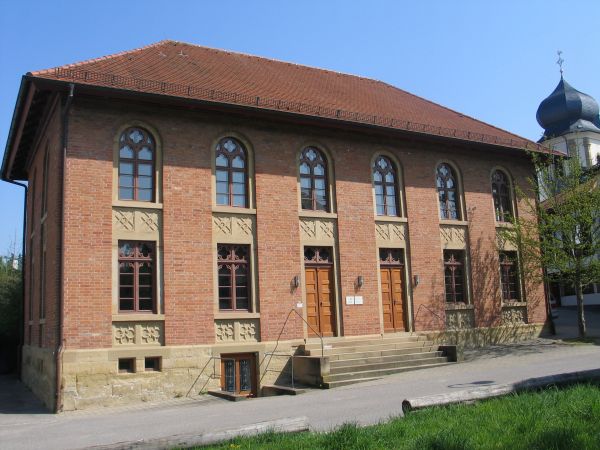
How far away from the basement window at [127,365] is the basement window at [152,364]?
0.33m

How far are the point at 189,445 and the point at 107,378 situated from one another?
25.3 feet

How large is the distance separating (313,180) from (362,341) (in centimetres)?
495

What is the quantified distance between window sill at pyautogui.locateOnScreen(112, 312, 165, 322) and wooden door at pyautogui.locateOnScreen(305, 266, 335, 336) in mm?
4417

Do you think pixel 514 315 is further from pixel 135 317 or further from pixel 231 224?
pixel 135 317

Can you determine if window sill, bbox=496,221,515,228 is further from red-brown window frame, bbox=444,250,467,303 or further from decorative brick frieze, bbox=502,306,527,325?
decorative brick frieze, bbox=502,306,527,325

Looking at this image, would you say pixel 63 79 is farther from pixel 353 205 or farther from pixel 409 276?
pixel 409 276

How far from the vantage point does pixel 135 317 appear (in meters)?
14.9

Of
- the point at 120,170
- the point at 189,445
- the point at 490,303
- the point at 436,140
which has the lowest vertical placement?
the point at 189,445

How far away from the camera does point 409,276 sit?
19.4 meters

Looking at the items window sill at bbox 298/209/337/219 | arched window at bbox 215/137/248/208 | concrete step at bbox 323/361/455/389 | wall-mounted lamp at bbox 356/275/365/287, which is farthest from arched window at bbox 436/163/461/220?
arched window at bbox 215/137/248/208

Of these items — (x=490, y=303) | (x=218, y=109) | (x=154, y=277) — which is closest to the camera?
(x=154, y=277)

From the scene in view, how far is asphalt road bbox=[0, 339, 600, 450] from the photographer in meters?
9.84

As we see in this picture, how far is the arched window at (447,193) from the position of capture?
20.8 m

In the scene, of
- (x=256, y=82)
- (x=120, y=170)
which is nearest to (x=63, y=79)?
(x=120, y=170)
